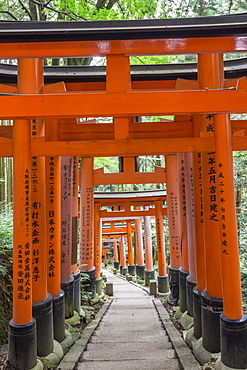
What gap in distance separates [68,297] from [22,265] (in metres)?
2.42

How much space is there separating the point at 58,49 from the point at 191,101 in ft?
5.10

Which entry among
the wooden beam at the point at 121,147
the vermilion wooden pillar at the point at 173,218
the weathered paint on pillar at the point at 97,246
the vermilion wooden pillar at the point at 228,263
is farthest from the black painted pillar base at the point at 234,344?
the weathered paint on pillar at the point at 97,246

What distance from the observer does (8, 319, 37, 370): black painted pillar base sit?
12.2 ft

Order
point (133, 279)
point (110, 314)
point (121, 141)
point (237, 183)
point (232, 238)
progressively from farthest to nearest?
point (133, 279), point (237, 183), point (110, 314), point (121, 141), point (232, 238)

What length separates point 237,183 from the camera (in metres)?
9.91

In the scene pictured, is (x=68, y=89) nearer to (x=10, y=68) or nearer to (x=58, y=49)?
(x=10, y=68)

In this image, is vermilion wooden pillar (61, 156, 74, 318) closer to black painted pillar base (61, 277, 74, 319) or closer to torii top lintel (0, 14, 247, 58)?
black painted pillar base (61, 277, 74, 319)

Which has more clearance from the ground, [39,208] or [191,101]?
[191,101]

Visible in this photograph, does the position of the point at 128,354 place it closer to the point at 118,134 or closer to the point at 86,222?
the point at 118,134

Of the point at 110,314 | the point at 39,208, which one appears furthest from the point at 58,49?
the point at 110,314

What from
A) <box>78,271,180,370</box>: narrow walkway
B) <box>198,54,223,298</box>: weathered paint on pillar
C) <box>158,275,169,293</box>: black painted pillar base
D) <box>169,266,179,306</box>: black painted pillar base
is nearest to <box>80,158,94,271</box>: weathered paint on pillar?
<box>78,271,180,370</box>: narrow walkway

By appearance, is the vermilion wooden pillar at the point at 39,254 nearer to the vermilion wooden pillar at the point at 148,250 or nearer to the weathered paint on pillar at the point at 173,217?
the weathered paint on pillar at the point at 173,217

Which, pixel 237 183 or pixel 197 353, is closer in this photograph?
pixel 197 353

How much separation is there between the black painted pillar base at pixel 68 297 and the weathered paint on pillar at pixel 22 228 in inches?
78.9
